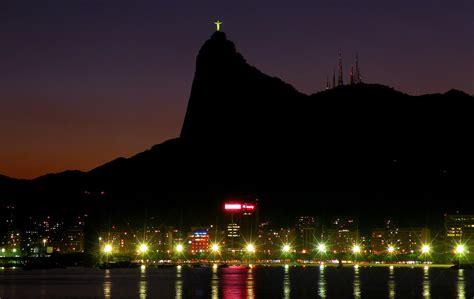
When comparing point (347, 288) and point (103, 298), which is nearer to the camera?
point (103, 298)

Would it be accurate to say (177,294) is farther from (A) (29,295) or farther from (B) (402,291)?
(B) (402,291)

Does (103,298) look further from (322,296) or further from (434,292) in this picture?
(434,292)

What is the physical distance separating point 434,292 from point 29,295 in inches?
1934

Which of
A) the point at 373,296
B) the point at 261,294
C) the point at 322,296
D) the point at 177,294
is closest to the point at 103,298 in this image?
the point at 177,294

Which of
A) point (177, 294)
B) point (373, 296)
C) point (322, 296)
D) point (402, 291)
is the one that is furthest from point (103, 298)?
point (402, 291)

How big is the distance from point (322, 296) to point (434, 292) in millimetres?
16441

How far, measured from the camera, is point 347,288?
110m

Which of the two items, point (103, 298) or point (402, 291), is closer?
point (103, 298)

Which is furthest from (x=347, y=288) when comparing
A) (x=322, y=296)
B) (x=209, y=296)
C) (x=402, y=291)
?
(x=209, y=296)

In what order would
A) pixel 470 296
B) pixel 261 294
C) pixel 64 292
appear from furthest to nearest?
pixel 64 292 < pixel 261 294 < pixel 470 296

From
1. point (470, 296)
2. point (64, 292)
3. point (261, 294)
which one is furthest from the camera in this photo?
point (64, 292)

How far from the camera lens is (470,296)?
91.6m

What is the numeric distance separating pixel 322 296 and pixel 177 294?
58.1 ft

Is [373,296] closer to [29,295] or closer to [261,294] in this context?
[261,294]
